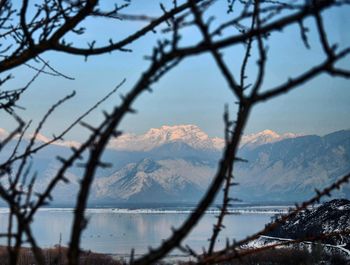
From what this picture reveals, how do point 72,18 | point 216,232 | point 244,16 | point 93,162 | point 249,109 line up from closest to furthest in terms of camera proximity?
point 93,162
point 249,109
point 216,232
point 244,16
point 72,18

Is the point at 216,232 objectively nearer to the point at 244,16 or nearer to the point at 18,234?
the point at 18,234

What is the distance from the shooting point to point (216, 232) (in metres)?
1.34

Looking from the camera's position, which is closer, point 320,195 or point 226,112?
point 226,112

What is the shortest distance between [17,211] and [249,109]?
1.48 feet

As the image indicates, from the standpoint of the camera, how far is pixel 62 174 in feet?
3.05

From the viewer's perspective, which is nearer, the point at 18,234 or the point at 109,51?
the point at 18,234

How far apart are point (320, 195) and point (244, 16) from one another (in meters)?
0.60

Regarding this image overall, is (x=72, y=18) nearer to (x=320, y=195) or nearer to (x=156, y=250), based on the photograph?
(x=320, y=195)

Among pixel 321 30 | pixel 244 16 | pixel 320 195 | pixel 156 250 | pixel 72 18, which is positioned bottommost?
pixel 156 250

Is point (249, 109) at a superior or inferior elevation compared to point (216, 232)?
superior

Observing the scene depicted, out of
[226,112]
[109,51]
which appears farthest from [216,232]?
[109,51]

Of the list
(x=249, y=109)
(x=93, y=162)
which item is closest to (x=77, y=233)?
(x=93, y=162)

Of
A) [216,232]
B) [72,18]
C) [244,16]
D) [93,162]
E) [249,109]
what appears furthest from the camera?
[72,18]

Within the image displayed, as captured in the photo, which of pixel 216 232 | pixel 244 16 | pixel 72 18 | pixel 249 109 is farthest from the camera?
pixel 72 18
